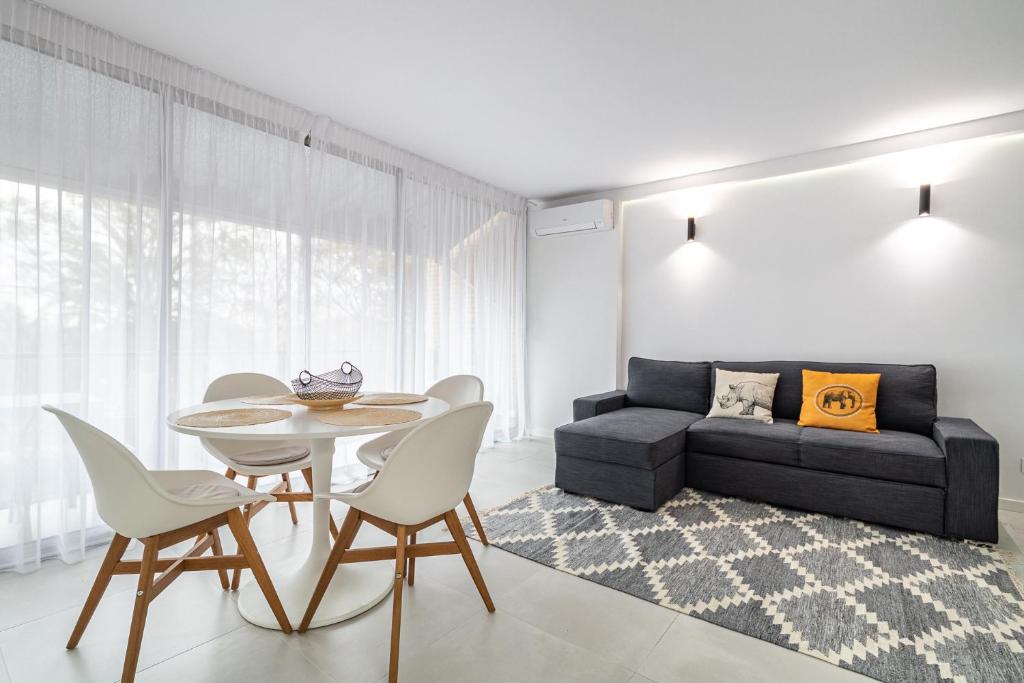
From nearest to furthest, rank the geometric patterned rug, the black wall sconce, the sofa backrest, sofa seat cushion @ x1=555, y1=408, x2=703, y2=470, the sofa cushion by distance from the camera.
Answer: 1. the geometric patterned rug
2. sofa seat cushion @ x1=555, y1=408, x2=703, y2=470
3. the sofa backrest
4. the black wall sconce
5. the sofa cushion

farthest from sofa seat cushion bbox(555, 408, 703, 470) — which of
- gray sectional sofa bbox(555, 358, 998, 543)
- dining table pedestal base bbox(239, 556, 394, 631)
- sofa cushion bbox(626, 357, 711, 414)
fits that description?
dining table pedestal base bbox(239, 556, 394, 631)

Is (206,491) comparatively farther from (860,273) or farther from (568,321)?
(860,273)

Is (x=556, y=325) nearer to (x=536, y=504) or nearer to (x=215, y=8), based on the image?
(x=536, y=504)

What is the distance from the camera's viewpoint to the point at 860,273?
3719 millimetres

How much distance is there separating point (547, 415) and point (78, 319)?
3.94 metres

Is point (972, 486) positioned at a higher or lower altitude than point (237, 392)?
lower

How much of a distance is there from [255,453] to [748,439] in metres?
2.93

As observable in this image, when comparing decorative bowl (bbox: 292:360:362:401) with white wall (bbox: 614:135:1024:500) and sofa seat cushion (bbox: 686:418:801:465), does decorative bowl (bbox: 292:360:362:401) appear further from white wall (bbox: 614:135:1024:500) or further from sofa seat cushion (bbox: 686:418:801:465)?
white wall (bbox: 614:135:1024:500)

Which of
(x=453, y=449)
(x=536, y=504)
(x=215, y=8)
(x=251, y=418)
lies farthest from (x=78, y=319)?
(x=536, y=504)

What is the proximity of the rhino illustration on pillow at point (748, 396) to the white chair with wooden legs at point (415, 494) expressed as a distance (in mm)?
2577

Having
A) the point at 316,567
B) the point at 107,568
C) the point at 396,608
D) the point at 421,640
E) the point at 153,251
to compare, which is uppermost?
the point at 153,251

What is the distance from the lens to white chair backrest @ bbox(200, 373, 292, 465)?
2324 mm

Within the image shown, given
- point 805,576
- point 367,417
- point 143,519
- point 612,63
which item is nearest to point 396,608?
point 367,417

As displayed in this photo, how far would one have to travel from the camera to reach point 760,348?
4156mm
